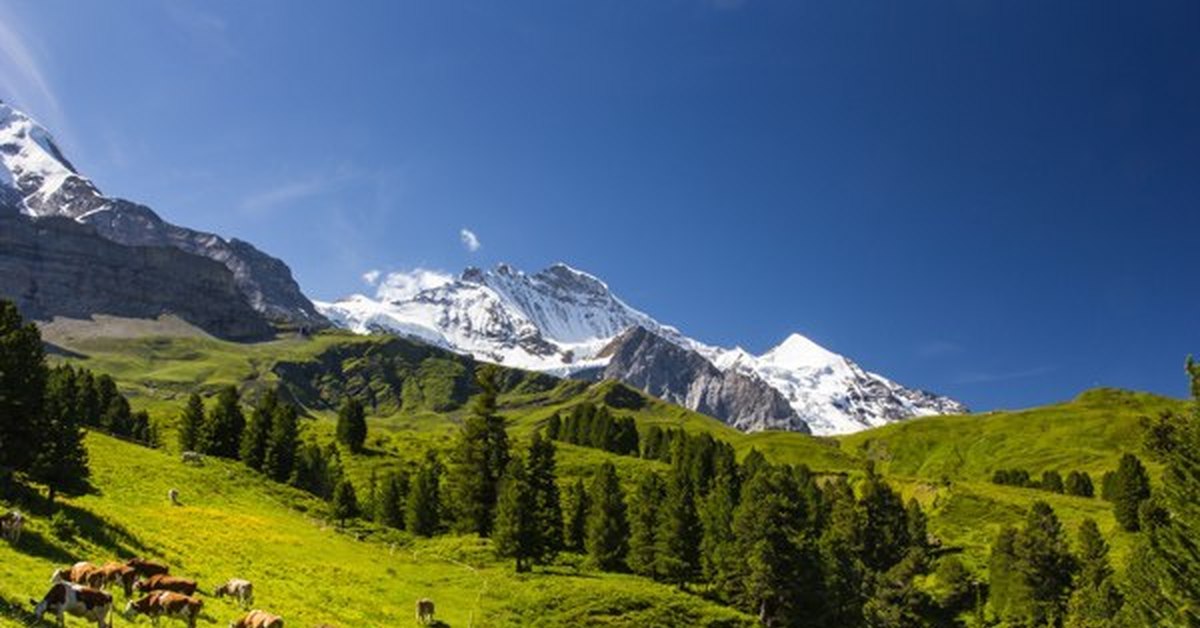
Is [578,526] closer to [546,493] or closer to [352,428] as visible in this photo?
[546,493]

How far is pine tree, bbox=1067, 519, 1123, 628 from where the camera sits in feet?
269

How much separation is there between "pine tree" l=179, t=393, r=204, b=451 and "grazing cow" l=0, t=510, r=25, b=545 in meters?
93.8

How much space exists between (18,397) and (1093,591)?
97.6m

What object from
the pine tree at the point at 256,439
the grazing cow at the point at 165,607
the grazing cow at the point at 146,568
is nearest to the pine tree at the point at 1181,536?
the grazing cow at the point at 165,607

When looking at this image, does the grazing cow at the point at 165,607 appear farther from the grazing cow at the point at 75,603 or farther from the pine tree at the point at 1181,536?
the pine tree at the point at 1181,536

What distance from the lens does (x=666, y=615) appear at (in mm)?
78125

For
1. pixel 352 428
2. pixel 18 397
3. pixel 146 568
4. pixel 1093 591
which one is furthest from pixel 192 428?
pixel 1093 591

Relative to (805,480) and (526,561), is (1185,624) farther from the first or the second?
(805,480)

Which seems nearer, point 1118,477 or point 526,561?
point 526,561

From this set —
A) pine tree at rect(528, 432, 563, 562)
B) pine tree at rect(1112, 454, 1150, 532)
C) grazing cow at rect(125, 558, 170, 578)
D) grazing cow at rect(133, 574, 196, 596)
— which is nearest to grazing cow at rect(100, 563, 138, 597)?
grazing cow at rect(133, 574, 196, 596)

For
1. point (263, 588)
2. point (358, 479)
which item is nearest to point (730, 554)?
point (263, 588)

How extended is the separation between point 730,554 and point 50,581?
74.3 m

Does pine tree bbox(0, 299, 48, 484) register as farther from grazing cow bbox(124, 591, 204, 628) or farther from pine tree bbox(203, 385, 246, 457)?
pine tree bbox(203, 385, 246, 457)

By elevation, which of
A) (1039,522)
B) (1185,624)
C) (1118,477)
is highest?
(1118,477)
